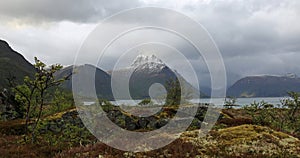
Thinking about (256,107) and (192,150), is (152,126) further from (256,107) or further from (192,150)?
(192,150)

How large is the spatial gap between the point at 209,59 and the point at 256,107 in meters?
28.5

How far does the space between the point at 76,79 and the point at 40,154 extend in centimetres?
624

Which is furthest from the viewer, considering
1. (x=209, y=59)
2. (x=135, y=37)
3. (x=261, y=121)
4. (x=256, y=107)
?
(x=256, y=107)

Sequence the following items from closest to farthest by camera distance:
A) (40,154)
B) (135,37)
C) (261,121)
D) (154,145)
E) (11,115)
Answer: (135,37) → (154,145) → (40,154) → (261,121) → (11,115)

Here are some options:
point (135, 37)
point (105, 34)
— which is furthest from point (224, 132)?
point (105, 34)

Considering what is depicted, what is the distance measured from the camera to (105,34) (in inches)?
640

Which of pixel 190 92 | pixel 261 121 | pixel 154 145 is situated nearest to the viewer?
pixel 154 145

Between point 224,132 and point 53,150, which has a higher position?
point 224,132

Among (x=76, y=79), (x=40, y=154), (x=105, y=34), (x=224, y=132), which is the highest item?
(x=105, y=34)

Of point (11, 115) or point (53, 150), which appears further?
point (11, 115)

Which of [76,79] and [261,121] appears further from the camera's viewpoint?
[261,121]

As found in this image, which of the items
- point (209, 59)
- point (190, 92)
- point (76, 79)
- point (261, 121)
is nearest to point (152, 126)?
point (261, 121)

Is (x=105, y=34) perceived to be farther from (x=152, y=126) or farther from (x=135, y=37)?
(x=152, y=126)

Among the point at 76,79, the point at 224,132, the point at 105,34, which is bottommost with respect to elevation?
the point at 224,132
